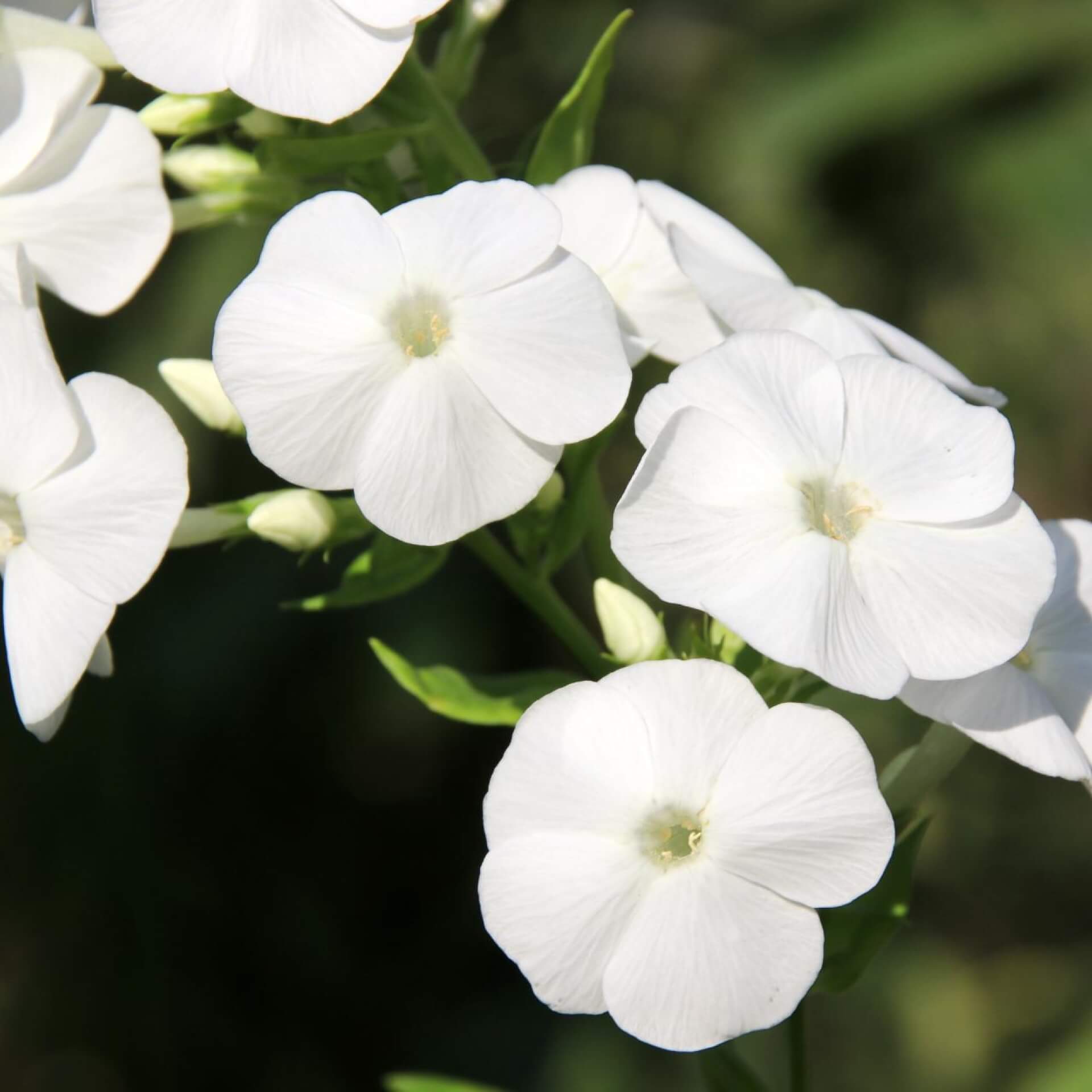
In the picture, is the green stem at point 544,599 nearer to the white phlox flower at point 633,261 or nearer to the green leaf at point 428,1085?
the white phlox flower at point 633,261

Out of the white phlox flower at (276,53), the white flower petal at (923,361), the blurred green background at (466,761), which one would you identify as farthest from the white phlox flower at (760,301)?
the blurred green background at (466,761)

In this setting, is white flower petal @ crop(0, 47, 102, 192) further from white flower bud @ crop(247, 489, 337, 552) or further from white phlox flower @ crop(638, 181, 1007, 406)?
white phlox flower @ crop(638, 181, 1007, 406)

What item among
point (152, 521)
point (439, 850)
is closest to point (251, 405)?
point (152, 521)

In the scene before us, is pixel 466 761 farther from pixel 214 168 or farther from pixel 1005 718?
pixel 1005 718

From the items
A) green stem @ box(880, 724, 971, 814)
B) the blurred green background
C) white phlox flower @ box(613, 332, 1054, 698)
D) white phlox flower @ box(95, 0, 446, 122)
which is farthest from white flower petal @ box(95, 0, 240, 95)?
the blurred green background

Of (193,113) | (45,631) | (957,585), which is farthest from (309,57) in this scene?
(957,585)

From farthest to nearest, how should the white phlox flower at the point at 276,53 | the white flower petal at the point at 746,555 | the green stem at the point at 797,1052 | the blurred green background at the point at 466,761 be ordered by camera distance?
the blurred green background at the point at 466,761 < the green stem at the point at 797,1052 < the white phlox flower at the point at 276,53 < the white flower petal at the point at 746,555
